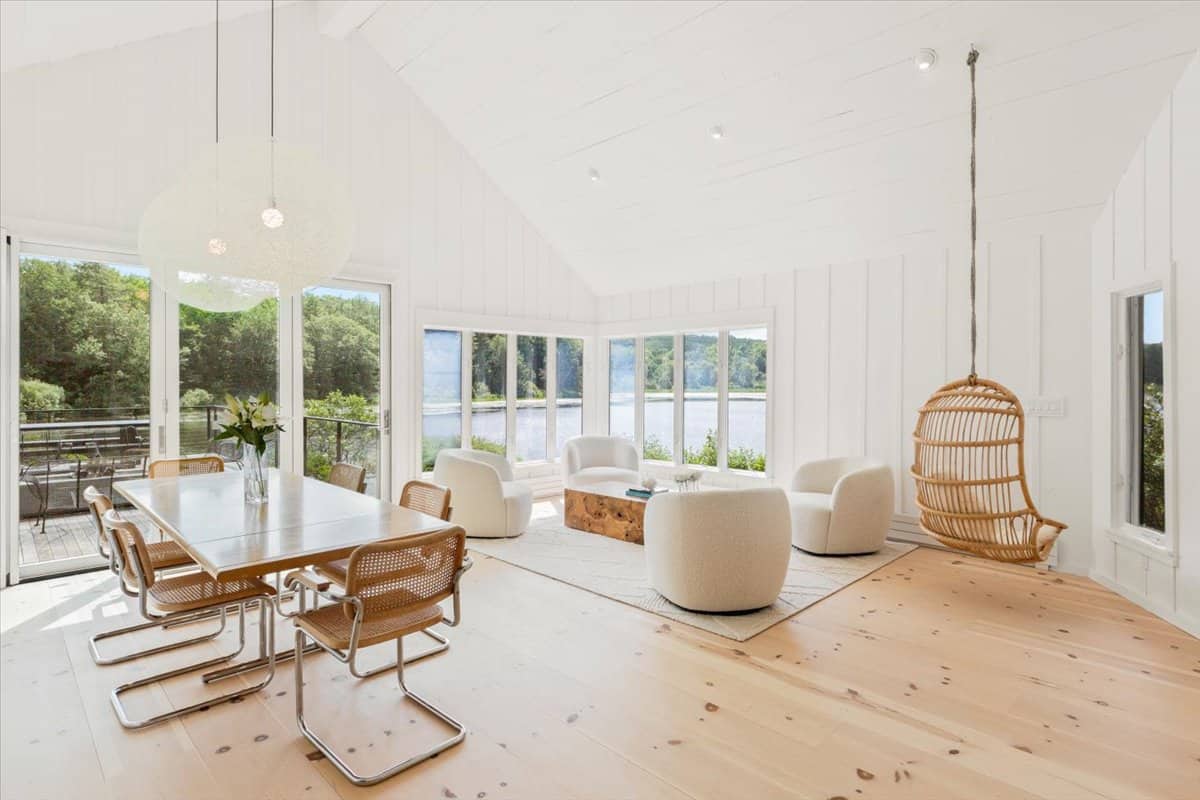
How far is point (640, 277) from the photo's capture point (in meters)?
7.03

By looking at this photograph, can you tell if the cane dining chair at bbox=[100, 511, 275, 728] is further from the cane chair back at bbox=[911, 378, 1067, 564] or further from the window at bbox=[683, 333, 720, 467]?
the window at bbox=[683, 333, 720, 467]

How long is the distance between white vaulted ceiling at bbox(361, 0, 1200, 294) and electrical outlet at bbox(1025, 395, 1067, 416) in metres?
1.25

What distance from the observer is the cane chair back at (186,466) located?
3982mm

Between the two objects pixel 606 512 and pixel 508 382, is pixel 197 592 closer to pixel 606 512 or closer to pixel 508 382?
pixel 606 512

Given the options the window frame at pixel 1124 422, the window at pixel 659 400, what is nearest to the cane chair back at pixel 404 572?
the window frame at pixel 1124 422

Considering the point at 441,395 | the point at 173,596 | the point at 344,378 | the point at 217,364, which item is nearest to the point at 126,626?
the point at 173,596

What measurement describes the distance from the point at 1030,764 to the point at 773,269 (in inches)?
180

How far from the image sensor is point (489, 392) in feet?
22.6

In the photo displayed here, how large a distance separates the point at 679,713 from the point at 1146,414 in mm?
3457

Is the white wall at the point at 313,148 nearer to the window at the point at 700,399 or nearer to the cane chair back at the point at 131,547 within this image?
the window at the point at 700,399

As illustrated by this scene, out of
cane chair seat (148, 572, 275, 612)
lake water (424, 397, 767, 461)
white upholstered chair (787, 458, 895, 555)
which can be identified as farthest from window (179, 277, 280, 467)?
white upholstered chair (787, 458, 895, 555)

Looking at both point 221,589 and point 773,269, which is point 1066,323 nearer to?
point 773,269

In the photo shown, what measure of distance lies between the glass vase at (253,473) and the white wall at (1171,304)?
469 centimetres

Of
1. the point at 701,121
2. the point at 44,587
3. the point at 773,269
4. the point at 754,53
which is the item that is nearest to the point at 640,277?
the point at 773,269
